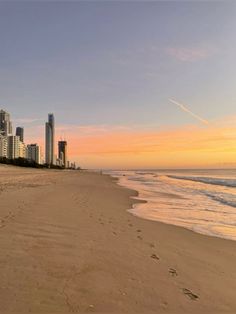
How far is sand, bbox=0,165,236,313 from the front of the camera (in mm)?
4551

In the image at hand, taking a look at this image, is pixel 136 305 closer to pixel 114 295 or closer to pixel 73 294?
pixel 114 295

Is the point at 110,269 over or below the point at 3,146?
below

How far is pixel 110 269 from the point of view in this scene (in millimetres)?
6016

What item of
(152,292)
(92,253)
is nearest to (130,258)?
(92,253)

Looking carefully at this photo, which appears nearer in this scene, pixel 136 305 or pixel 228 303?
pixel 136 305

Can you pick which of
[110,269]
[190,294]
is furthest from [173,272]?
[110,269]

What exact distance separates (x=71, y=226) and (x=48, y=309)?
5616 mm

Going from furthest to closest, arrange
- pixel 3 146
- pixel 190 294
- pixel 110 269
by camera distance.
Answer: pixel 3 146
pixel 110 269
pixel 190 294

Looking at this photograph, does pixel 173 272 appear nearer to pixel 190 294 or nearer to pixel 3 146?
pixel 190 294

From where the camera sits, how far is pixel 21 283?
493cm

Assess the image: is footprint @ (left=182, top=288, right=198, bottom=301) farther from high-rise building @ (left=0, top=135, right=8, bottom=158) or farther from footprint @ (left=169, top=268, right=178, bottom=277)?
high-rise building @ (left=0, top=135, right=8, bottom=158)

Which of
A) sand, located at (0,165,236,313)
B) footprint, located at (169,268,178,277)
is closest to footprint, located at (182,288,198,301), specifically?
sand, located at (0,165,236,313)

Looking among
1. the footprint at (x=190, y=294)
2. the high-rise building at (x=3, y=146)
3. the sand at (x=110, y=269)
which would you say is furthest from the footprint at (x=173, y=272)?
the high-rise building at (x=3, y=146)

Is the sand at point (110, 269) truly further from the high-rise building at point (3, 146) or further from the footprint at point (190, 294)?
the high-rise building at point (3, 146)
